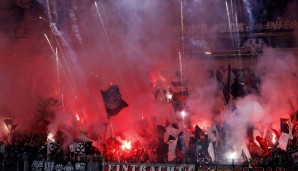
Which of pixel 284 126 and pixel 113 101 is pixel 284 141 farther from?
pixel 113 101

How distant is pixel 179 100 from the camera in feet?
57.4

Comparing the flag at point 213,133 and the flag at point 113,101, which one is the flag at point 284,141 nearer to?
the flag at point 213,133

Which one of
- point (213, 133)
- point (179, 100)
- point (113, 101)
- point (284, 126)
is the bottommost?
point (213, 133)

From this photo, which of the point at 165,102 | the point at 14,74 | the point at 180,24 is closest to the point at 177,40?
the point at 180,24

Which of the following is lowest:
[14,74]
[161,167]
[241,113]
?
[161,167]

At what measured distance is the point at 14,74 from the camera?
20484mm

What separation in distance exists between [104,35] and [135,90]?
3105 millimetres

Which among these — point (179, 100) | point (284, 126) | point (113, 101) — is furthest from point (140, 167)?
point (179, 100)

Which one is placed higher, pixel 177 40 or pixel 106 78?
pixel 177 40

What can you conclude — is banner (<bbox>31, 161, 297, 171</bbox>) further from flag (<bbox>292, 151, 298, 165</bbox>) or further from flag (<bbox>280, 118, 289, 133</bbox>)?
flag (<bbox>280, 118, 289, 133</bbox>)

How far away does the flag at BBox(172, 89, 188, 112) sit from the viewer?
56.5ft

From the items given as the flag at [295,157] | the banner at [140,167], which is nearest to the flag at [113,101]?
the banner at [140,167]

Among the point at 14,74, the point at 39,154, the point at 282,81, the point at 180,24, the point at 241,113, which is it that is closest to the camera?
the point at 39,154

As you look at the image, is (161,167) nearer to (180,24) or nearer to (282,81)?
(282,81)
